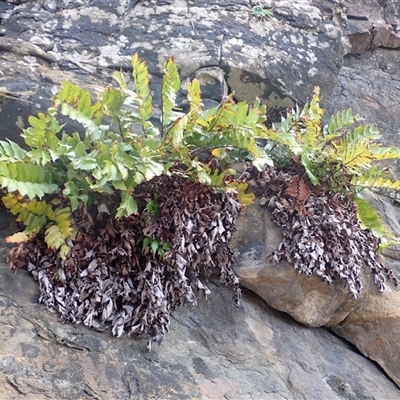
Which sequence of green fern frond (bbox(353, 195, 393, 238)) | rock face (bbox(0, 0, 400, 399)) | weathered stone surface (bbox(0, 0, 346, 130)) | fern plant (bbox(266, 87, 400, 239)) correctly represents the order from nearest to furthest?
rock face (bbox(0, 0, 400, 399))
fern plant (bbox(266, 87, 400, 239))
green fern frond (bbox(353, 195, 393, 238))
weathered stone surface (bbox(0, 0, 346, 130))

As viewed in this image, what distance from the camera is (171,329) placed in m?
3.40

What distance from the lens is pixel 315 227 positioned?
369cm

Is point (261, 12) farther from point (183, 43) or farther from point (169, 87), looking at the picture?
point (169, 87)

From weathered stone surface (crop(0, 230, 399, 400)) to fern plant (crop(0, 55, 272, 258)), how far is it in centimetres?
49

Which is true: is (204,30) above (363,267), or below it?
above

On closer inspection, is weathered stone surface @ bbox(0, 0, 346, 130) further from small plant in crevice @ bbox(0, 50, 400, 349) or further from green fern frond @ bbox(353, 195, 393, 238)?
green fern frond @ bbox(353, 195, 393, 238)

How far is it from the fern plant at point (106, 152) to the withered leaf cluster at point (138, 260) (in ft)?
0.36

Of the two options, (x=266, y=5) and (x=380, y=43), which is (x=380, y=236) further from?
(x=380, y=43)

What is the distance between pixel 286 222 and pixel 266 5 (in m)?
2.46

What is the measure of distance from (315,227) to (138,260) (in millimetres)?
1337

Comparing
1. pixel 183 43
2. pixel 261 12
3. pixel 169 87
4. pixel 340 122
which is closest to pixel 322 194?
pixel 340 122

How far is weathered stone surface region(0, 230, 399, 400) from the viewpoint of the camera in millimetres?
2766

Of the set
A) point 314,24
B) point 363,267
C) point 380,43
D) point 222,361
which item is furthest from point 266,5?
point 222,361

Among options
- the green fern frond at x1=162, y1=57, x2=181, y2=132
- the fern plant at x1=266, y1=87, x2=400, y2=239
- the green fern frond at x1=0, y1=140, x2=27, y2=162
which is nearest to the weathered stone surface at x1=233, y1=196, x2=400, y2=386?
the fern plant at x1=266, y1=87, x2=400, y2=239
